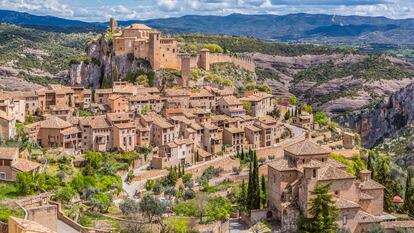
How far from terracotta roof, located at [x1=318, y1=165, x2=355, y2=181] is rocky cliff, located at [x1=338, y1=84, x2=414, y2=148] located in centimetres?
7845

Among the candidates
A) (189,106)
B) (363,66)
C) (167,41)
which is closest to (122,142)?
(189,106)

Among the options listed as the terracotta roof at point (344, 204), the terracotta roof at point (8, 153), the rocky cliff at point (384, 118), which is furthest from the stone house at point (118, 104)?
the rocky cliff at point (384, 118)

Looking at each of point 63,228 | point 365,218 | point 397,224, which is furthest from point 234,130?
point 63,228

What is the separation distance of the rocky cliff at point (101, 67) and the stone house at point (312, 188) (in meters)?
42.9

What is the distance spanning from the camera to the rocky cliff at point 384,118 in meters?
118

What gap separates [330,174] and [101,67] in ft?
176

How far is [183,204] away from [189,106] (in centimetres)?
2546

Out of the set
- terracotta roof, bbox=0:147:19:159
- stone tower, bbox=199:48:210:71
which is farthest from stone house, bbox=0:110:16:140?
stone tower, bbox=199:48:210:71

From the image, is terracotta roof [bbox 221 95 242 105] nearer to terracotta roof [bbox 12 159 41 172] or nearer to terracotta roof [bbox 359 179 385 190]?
terracotta roof [bbox 359 179 385 190]

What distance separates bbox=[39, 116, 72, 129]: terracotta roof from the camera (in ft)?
189

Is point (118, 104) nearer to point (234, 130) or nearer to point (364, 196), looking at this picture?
point (234, 130)

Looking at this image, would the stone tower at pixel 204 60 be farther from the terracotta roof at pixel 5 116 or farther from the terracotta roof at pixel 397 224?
the terracotta roof at pixel 397 224

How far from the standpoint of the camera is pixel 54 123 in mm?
58250

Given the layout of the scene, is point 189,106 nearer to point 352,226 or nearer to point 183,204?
point 183,204
